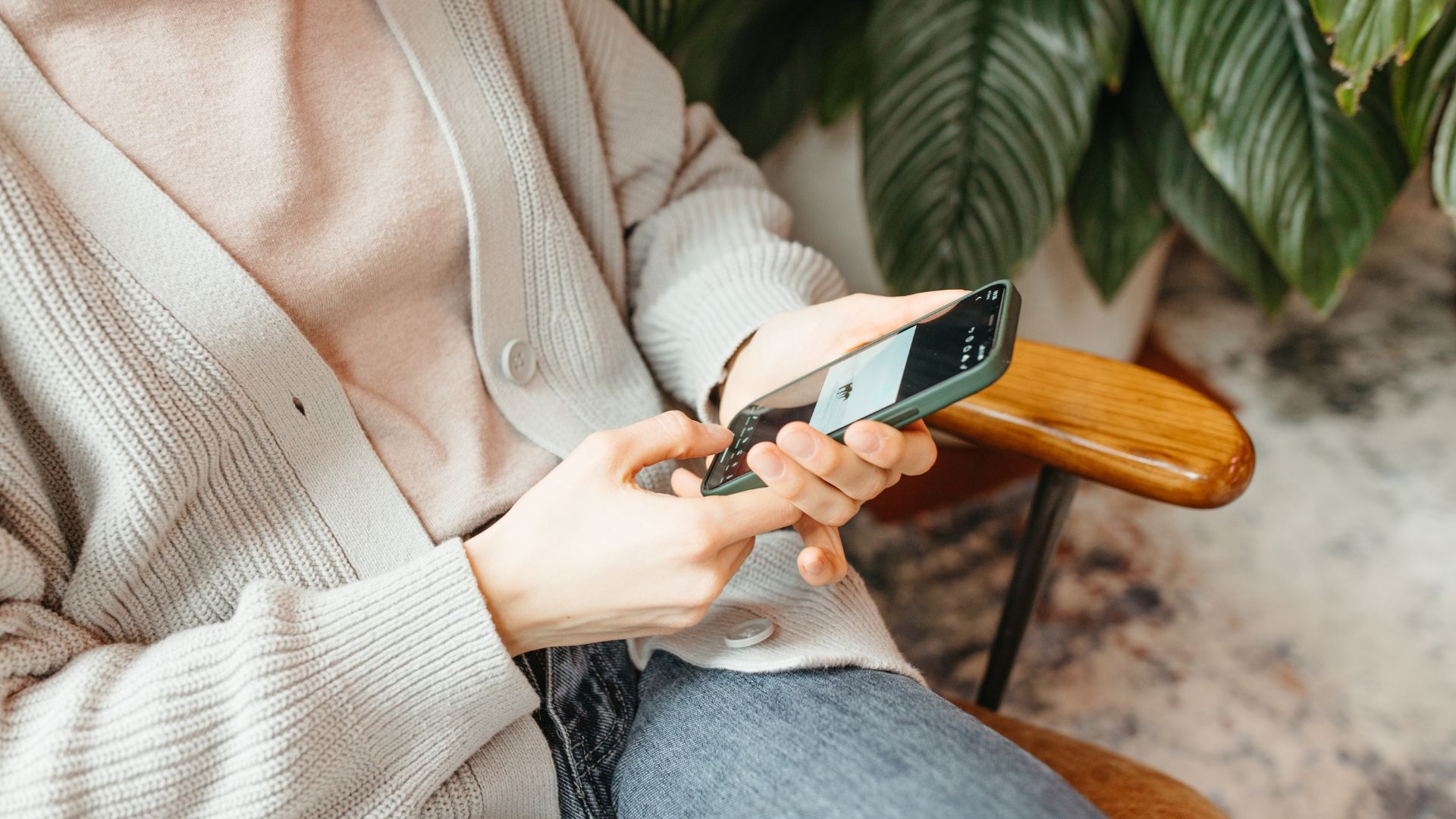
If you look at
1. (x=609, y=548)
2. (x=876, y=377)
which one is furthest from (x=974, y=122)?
(x=609, y=548)

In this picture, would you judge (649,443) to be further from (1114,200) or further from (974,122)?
(1114,200)

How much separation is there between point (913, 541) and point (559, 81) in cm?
84

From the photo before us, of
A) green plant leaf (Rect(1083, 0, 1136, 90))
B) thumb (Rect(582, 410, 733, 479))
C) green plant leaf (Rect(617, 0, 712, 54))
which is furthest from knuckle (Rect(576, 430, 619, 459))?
green plant leaf (Rect(1083, 0, 1136, 90))

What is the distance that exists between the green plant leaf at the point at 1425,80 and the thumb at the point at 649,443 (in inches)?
30.8

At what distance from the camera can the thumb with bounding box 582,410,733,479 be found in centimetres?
49

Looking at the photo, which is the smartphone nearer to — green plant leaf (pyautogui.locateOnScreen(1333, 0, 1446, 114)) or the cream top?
the cream top

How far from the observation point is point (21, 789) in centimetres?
39

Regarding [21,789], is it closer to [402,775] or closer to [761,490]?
[402,775]

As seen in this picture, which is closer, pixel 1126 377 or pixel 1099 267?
pixel 1126 377

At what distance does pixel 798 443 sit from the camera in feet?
1.47

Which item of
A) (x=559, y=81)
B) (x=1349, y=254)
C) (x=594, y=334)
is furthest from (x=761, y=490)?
(x=1349, y=254)

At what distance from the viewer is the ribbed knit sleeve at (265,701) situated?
0.41 metres

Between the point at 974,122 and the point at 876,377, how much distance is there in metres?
0.63

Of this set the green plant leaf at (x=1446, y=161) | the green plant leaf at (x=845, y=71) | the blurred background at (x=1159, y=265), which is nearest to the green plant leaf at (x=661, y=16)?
the blurred background at (x=1159, y=265)
